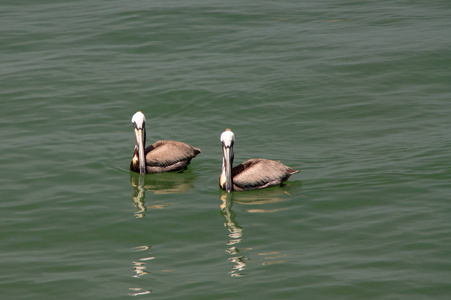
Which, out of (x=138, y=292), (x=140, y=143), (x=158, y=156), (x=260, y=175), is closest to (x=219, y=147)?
(x=158, y=156)

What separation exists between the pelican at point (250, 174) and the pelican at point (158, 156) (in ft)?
3.33

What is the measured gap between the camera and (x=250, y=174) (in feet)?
34.5

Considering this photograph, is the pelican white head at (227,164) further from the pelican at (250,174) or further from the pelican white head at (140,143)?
the pelican white head at (140,143)

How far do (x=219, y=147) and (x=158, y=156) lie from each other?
4.43 feet

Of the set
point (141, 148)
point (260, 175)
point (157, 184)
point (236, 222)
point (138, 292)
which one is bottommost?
point (138, 292)

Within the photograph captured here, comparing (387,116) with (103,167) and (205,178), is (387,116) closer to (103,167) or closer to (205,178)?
(205,178)

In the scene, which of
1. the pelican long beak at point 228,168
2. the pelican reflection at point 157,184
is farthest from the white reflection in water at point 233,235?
the pelican reflection at point 157,184

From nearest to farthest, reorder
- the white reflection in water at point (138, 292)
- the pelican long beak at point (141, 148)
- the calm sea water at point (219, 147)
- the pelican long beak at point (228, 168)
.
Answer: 1. the white reflection in water at point (138, 292)
2. the calm sea water at point (219, 147)
3. the pelican long beak at point (228, 168)
4. the pelican long beak at point (141, 148)

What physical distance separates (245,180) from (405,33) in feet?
29.5

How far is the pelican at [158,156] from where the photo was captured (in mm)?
11328

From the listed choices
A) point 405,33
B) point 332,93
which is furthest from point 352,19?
point 332,93

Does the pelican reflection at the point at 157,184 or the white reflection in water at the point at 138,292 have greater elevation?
the pelican reflection at the point at 157,184

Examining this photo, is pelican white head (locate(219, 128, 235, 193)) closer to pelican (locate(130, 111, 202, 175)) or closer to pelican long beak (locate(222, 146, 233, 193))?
pelican long beak (locate(222, 146, 233, 193))

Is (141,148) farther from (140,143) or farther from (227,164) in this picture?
(227,164)
